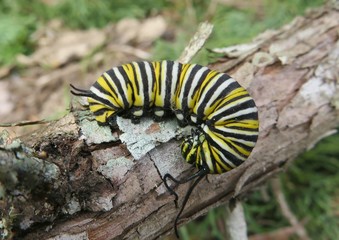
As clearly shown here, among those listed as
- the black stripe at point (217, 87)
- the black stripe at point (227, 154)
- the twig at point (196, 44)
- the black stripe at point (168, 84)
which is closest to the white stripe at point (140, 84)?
the black stripe at point (168, 84)

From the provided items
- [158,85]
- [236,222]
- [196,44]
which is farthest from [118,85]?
[236,222]

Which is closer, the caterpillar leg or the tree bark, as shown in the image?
the tree bark

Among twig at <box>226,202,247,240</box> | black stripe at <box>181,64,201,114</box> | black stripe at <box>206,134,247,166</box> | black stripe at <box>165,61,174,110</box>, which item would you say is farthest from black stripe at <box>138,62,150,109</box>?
twig at <box>226,202,247,240</box>

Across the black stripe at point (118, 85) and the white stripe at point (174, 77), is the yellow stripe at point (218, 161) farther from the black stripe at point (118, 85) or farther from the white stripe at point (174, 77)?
the black stripe at point (118, 85)

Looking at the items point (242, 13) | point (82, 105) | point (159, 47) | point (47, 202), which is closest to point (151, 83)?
point (82, 105)

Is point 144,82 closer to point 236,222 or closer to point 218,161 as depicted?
point 218,161

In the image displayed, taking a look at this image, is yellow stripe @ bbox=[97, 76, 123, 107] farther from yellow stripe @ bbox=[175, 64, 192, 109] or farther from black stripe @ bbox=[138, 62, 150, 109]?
yellow stripe @ bbox=[175, 64, 192, 109]
